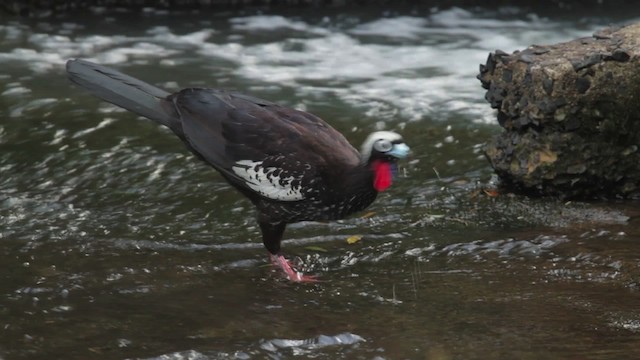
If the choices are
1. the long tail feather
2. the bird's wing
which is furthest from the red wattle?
the long tail feather

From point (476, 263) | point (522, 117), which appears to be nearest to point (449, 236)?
point (476, 263)

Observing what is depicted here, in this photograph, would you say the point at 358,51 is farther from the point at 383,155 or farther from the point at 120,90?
the point at 383,155

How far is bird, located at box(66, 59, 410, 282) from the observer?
17.2ft

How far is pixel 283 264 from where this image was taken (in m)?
5.44

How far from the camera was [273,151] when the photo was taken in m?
5.39

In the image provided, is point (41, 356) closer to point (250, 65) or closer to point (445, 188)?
point (445, 188)

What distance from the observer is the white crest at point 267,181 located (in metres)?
5.32

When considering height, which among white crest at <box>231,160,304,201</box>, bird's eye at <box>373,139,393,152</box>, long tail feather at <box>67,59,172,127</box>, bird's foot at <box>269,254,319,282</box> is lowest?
bird's foot at <box>269,254,319,282</box>

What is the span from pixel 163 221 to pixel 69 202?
0.76 meters

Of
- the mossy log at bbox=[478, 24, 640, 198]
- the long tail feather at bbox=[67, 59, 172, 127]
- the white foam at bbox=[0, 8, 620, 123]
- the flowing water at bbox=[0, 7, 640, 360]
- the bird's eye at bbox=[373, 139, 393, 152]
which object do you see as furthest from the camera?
the white foam at bbox=[0, 8, 620, 123]

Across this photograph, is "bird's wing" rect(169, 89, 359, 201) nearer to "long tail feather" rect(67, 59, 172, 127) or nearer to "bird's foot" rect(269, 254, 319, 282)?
"long tail feather" rect(67, 59, 172, 127)

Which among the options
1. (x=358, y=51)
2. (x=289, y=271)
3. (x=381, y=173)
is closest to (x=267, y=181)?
(x=289, y=271)

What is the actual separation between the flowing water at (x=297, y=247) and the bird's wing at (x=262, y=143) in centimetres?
49

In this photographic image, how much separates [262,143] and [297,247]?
78 cm
